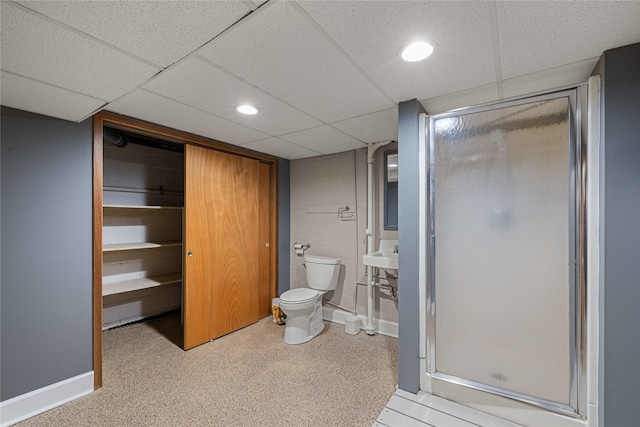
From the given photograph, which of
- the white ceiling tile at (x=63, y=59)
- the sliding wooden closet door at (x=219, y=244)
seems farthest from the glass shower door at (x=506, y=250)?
the sliding wooden closet door at (x=219, y=244)

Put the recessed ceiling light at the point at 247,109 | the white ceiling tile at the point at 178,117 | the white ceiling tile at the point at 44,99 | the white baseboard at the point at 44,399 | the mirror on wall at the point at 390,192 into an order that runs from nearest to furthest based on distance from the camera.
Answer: the white ceiling tile at the point at 44,99 < the white baseboard at the point at 44,399 < the white ceiling tile at the point at 178,117 < the recessed ceiling light at the point at 247,109 < the mirror on wall at the point at 390,192

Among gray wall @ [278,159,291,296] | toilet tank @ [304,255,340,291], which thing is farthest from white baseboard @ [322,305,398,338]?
gray wall @ [278,159,291,296]

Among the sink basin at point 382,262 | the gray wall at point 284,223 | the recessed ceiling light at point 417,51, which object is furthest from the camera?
the gray wall at point 284,223

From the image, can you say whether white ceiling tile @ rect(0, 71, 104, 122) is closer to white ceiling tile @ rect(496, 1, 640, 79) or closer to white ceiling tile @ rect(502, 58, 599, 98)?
white ceiling tile @ rect(496, 1, 640, 79)

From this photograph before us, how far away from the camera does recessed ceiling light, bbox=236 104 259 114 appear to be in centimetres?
192

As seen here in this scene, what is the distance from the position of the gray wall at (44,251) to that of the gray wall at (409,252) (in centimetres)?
224

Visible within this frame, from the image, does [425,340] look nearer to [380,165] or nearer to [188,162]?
[380,165]

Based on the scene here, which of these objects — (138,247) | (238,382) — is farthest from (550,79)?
(138,247)

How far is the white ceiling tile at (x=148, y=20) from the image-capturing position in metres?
0.93

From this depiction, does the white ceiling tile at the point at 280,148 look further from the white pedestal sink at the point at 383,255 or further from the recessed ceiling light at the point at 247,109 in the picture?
the white pedestal sink at the point at 383,255

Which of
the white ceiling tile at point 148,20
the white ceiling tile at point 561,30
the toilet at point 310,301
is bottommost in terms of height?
the toilet at point 310,301

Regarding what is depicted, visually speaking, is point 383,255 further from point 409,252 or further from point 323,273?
point 409,252

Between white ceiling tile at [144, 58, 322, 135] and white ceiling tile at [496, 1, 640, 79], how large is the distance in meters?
1.29

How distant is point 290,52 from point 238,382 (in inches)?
87.6
